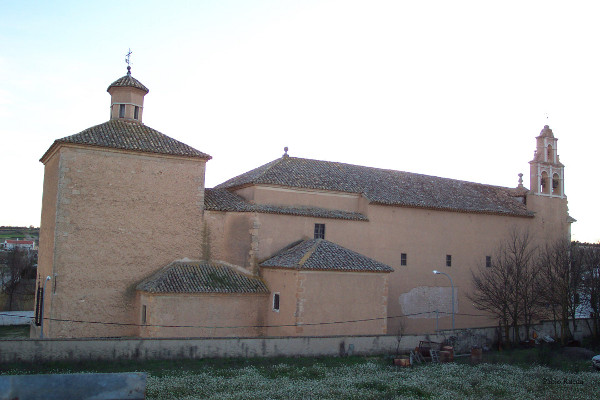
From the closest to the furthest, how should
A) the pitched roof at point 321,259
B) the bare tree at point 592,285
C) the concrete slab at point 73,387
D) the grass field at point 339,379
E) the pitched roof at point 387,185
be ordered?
the concrete slab at point 73,387, the grass field at point 339,379, the pitched roof at point 321,259, the pitched roof at point 387,185, the bare tree at point 592,285

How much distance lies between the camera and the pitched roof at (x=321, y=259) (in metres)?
23.6

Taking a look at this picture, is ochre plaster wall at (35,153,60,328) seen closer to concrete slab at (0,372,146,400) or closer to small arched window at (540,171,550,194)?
concrete slab at (0,372,146,400)

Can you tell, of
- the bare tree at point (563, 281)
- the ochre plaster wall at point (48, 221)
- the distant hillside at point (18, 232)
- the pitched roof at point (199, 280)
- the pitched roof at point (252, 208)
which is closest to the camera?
the pitched roof at point (199, 280)

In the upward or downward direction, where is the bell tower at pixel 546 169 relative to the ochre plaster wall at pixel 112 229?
upward

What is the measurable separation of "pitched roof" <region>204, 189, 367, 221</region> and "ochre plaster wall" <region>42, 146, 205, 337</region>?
1.20 metres

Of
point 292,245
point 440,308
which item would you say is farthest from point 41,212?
point 440,308

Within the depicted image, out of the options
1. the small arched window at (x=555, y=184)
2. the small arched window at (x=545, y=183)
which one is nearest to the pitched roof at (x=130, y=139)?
the small arched window at (x=545, y=183)

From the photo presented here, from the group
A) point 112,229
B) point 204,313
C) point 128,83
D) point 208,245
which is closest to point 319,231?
point 208,245

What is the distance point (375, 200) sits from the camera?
93.7ft

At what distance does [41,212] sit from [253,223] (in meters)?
10.4

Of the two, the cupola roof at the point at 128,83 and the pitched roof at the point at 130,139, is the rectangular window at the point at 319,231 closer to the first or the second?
the pitched roof at the point at 130,139

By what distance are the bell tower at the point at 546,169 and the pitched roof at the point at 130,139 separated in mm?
20924

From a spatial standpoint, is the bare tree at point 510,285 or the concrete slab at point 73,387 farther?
the bare tree at point 510,285

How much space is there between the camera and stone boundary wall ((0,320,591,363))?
57.5 ft
